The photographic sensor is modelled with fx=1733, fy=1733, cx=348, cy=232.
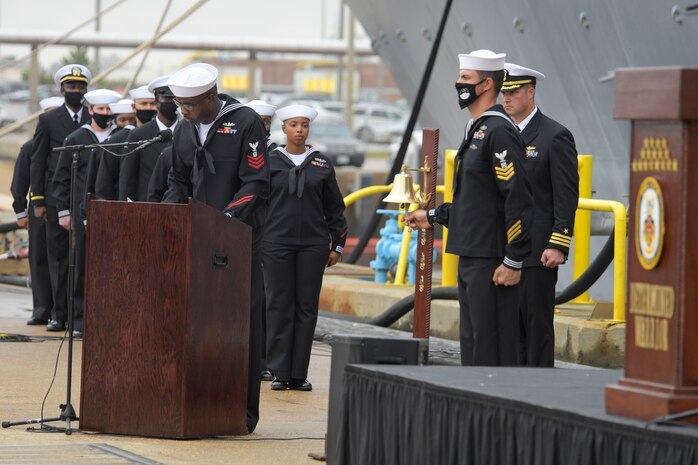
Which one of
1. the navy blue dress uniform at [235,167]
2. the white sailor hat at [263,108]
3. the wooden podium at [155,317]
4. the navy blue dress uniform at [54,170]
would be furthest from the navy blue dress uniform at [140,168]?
the wooden podium at [155,317]

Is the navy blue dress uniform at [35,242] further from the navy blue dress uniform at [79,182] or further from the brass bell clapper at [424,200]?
the brass bell clapper at [424,200]

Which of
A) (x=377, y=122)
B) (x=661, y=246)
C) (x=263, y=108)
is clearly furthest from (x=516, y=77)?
(x=377, y=122)

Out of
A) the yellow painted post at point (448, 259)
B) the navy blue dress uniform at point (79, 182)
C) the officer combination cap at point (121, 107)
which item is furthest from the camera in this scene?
the officer combination cap at point (121, 107)

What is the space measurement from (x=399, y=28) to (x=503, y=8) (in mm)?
3654

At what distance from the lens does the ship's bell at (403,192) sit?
27.2 ft

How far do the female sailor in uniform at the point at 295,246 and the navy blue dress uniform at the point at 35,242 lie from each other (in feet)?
12.6

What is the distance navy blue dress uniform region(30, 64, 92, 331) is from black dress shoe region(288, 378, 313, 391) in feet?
11.3

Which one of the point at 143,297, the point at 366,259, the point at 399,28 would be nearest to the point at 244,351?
the point at 143,297

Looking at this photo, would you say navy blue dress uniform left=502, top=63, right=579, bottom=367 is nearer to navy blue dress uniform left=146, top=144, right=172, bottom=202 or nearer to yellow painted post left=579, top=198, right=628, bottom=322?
navy blue dress uniform left=146, top=144, right=172, bottom=202

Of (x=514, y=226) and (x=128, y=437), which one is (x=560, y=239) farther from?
(x=128, y=437)

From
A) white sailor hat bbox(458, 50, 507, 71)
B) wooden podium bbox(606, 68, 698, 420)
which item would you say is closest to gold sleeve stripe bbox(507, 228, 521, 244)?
white sailor hat bbox(458, 50, 507, 71)

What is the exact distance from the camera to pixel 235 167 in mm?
7887

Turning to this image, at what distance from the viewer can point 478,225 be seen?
24.2 feet

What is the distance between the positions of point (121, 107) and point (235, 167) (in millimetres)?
4857
